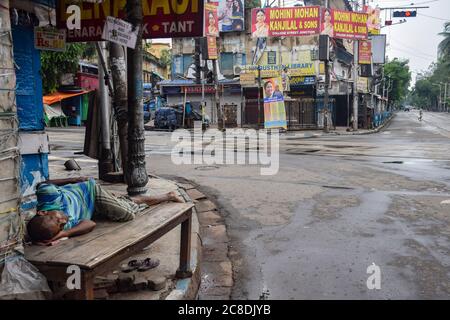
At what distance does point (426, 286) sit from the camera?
4227 mm

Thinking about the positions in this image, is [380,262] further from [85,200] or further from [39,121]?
[39,121]

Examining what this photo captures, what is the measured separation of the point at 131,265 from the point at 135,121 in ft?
7.86

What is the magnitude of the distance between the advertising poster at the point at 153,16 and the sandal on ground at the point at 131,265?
3.55 metres

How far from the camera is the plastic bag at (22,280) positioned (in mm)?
2701

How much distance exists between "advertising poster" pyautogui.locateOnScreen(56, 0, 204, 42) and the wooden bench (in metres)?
3.50

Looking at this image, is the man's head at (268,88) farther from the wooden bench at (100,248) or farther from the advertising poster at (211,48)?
the wooden bench at (100,248)

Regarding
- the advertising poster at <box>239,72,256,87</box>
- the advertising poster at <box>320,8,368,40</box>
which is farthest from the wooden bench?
the advertising poster at <box>239,72,256,87</box>

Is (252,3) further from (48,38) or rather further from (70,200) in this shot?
(70,200)

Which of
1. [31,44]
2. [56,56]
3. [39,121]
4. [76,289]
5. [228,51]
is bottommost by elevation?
[76,289]

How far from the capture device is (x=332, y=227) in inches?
248

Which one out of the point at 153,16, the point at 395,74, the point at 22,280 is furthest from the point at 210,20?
the point at 395,74

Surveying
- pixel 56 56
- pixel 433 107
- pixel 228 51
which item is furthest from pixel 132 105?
pixel 433 107

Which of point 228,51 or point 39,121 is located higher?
point 228,51

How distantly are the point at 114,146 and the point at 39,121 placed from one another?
10.0 ft
